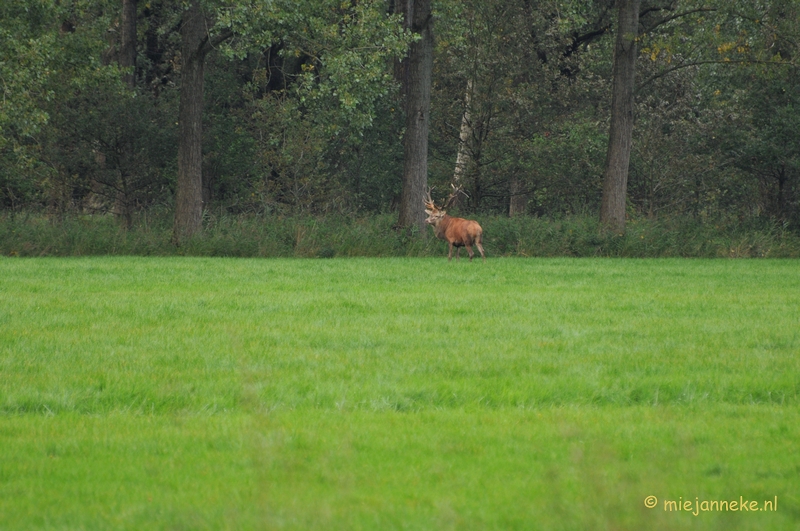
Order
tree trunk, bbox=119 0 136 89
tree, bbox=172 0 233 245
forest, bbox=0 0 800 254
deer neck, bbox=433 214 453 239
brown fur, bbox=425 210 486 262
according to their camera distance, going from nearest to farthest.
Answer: brown fur, bbox=425 210 486 262 → deer neck, bbox=433 214 453 239 → forest, bbox=0 0 800 254 → tree, bbox=172 0 233 245 → tree trunk, bbox=119 0 136 89

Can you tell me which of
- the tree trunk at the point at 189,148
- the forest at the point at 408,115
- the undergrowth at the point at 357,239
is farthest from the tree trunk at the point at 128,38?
the tree trunk at the point at 189,148

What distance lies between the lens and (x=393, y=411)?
24.2ft

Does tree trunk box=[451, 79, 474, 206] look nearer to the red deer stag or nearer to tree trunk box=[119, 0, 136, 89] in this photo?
the red deer stag

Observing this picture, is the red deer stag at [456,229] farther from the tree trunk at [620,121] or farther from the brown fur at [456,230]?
the tree trunk at [620,121]

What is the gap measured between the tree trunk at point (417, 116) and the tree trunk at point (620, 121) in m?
5.76

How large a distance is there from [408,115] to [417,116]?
0.39 m

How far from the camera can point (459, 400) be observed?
25.8 ft

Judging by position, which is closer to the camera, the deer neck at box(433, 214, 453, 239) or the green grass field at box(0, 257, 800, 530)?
the green grass field at box(0, 257, 800, 530)

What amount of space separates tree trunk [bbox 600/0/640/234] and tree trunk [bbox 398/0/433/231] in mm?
5764

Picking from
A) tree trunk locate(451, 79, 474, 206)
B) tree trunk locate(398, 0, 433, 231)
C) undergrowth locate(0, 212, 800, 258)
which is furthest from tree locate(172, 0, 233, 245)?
tree trunk locate(451, 79, 474, 206)

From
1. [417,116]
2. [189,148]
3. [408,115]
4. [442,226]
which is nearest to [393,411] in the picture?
[442,226]

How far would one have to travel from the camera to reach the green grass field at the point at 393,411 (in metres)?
5.05

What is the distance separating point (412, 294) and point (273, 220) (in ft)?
47.3

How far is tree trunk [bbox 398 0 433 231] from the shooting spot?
2878 centimetres
